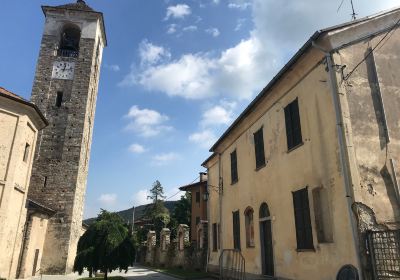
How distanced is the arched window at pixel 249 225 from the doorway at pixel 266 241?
3.48 ft

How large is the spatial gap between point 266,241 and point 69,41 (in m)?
25.7

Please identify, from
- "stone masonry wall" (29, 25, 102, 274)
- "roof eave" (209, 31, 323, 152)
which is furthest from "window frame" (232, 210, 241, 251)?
"stone masonry wall" (29, 25, 102, 274)

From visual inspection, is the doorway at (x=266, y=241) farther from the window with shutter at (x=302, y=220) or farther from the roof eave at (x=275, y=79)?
the roof eave at (x=275, y=79)

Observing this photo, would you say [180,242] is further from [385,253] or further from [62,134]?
[385,253]

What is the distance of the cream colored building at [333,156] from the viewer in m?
8.11

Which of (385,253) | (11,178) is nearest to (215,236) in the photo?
(11,178)

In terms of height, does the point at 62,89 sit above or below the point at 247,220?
above

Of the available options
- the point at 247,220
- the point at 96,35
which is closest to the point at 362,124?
the point at 247,220

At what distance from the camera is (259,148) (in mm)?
A: 13898

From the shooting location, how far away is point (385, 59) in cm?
981

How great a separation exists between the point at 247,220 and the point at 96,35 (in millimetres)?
22769

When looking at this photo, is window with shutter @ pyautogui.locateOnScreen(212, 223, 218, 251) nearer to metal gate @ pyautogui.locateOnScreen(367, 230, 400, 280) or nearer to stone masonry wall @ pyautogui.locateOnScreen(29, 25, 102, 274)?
stone masonry wall @ pyautogui.locateOnScreen(29, 25, 102, 274)

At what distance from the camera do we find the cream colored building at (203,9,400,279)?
8109 mm

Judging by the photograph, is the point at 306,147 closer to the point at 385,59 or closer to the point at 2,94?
the point at 385,59
